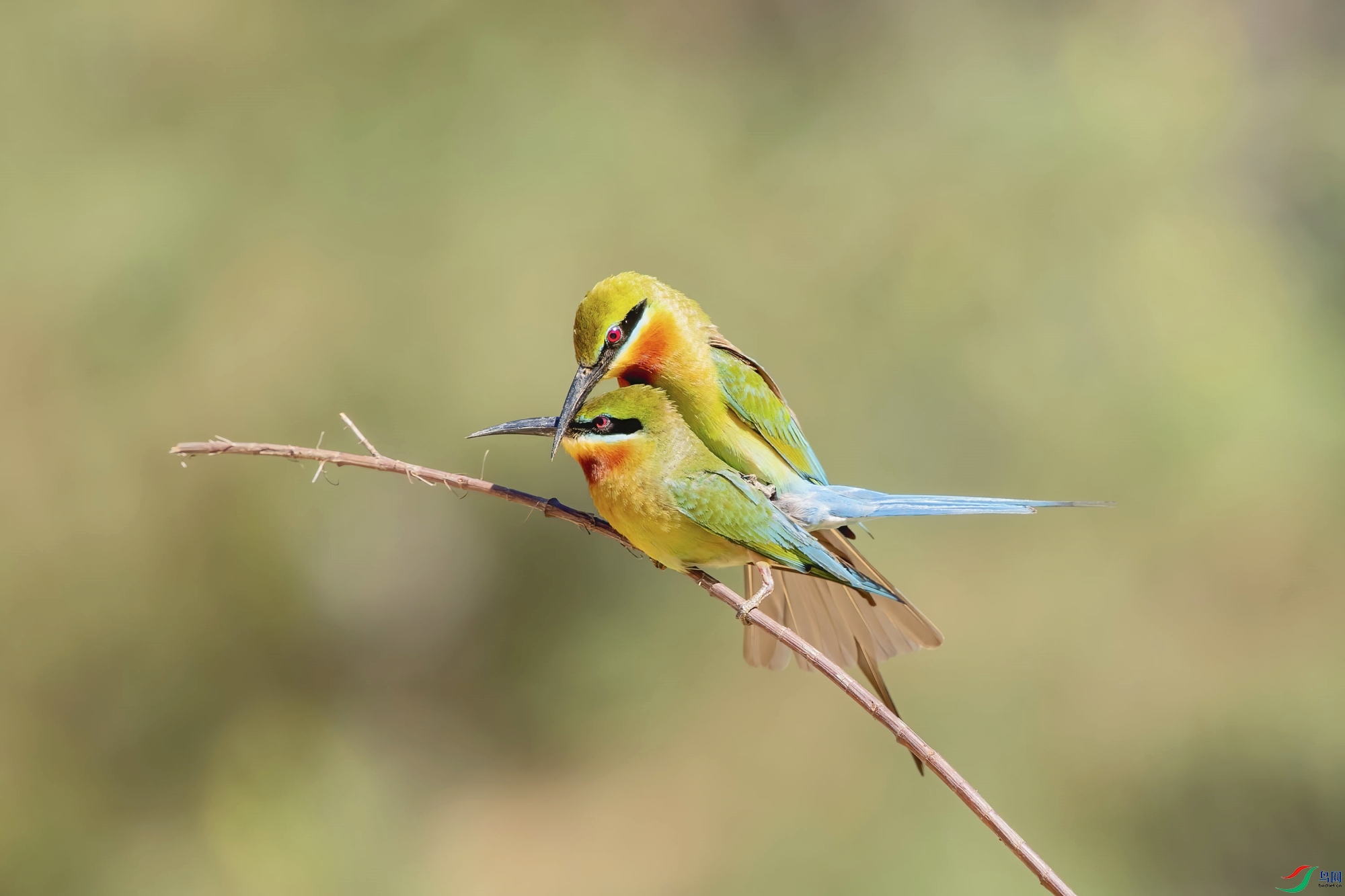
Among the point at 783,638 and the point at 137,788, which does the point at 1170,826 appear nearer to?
the point at 783,638

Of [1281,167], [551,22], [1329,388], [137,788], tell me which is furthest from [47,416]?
[1281,167]

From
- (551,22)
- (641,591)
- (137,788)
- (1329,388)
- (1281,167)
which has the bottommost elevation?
(137,788)

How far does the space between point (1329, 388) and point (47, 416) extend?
490 centimetres

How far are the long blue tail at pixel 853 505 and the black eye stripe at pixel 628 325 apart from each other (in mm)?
319

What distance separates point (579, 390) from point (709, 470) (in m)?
0.21

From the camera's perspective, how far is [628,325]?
1.02 meters

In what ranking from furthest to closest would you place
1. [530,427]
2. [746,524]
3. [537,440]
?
[537,440]
[746,524]
[530,427]

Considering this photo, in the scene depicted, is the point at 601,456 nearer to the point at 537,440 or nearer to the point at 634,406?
the point at 634,406

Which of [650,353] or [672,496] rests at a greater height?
[650,353]

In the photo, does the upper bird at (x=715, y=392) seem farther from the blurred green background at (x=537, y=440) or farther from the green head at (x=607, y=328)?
the blurred green background at (x=537, y=440)

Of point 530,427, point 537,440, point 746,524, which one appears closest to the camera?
point 530,427

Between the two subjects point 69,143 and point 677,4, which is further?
point 677,4

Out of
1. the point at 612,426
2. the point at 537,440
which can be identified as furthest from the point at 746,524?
the point at 537,440

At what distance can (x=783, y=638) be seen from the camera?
100cm
